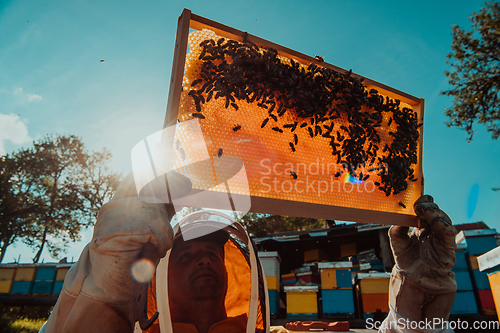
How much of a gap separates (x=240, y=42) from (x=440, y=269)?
360cm

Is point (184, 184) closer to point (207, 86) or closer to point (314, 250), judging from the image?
point (207, 86)

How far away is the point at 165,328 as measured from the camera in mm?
2371

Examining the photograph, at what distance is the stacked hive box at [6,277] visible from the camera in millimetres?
14789

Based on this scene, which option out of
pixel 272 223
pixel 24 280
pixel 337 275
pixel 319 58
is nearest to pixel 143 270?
pixel 319 58

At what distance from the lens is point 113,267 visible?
1.66 meters

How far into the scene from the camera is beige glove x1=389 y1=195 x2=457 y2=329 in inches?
130

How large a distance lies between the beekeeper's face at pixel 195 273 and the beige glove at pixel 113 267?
1.41m

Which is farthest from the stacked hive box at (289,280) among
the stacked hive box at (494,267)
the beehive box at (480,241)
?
the stacked hive box at (494,267)

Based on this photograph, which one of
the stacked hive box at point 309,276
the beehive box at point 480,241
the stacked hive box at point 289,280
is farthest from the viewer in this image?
the stacked hive box at point 289,280

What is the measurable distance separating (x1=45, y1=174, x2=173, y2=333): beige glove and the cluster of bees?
101 centimetres

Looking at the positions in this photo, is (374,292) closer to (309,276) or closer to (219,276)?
(309,276)

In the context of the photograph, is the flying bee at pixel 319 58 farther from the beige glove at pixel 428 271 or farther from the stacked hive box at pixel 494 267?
the stacked hive box at pixel 494 267

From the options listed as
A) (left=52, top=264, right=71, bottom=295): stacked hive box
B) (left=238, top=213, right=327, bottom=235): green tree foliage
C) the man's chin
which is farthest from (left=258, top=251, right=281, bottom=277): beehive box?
(left=238, top=213, right=327, bottom=235): green tree foliage

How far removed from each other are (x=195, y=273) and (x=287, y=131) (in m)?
1.97
